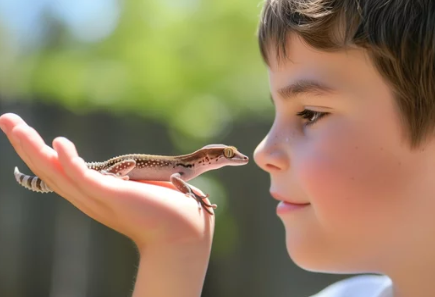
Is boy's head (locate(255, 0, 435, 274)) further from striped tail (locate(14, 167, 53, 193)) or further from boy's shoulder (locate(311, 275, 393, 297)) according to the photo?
striped tail (locate(14, 167, 53, 193))

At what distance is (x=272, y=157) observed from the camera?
94 cm

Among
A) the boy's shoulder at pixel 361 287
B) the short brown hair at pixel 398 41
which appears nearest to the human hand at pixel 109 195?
the short brown hair at pixel 398 41

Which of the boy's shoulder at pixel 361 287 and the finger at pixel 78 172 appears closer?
the finger at pixel 78 172

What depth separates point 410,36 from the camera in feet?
2.79

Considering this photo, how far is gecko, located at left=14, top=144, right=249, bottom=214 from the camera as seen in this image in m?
1.04

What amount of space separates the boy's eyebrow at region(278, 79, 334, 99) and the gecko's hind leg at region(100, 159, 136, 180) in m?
0.33

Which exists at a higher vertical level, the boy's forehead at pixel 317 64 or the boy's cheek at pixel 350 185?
the boy's forehead at pixel 317 64

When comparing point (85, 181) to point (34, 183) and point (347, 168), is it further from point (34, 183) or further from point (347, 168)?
point (347, 168)

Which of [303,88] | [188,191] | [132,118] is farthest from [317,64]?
[132,118]

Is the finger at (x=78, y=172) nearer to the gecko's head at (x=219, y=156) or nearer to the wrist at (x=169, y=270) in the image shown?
the wrist at (x=169, y=270)

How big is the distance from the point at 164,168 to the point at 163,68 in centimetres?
286

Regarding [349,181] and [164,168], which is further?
[164,168]

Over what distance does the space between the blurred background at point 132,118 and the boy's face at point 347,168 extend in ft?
8.20

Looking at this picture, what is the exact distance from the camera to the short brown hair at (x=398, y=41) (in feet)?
2.79
